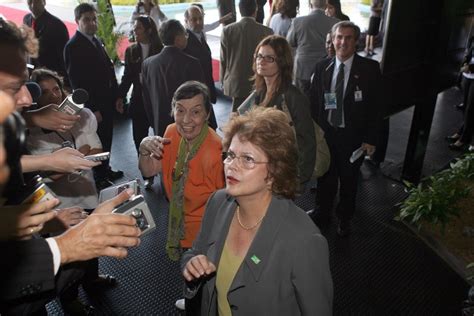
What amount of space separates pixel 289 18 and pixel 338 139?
292 cm

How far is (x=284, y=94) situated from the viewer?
2.89m

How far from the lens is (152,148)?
7.67 feet

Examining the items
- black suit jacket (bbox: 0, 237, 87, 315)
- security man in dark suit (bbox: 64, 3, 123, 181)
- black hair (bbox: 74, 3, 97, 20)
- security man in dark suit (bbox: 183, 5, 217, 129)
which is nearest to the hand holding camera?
black suit jacket (bbox: 0, 237, 87, 315)

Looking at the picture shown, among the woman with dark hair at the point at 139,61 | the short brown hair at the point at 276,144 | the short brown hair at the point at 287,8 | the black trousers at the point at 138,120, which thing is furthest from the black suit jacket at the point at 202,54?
the short brown hair at the point at 276,144

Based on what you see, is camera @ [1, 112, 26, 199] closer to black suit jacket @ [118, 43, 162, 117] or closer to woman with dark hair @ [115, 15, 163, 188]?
woman with dark hair @ [115, 15, 163, 188]

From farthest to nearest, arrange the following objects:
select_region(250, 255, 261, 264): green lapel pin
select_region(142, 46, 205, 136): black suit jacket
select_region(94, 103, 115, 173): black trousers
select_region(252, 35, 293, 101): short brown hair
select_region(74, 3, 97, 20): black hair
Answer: select_region(94, 103, 115, 173): black trousers → select_region(74, 3, 97, 20): black hair → select_region(142, 46, 205, 136): black suit jacket → select_region(252, 35, 293, 101): short brown hair → select_region(250, 255, 261, 264): green lapel pin

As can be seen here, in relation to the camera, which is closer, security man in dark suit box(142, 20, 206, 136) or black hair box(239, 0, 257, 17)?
security man in dark suit box(142, 20, 206, 136)

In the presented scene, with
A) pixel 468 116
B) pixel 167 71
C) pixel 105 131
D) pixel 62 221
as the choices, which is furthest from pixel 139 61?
pixel 468 116

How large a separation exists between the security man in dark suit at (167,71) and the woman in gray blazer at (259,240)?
6.50ft

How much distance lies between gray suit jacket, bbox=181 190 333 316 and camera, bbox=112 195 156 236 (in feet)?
1.17

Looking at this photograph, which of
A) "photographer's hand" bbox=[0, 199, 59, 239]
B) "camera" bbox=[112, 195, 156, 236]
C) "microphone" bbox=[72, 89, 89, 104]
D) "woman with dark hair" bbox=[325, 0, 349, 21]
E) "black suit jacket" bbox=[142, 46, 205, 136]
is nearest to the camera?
"photographer's hand" bbox=[0, 199, 59, 239]

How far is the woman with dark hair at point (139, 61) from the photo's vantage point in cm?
451

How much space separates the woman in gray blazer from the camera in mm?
1520

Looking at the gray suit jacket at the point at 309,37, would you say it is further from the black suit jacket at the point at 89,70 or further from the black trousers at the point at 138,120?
the black suit jacket at the point at 89,70
